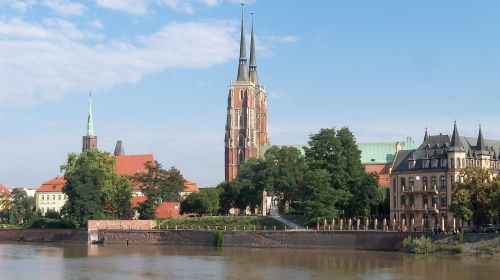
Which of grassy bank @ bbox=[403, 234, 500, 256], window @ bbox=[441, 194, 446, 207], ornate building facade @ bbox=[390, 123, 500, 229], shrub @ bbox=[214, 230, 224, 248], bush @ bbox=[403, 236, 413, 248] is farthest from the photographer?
shrub @ bbox=[214, 230, 224, 248]

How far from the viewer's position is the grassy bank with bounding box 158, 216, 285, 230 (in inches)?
4173

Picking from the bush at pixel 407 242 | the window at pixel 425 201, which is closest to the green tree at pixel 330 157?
the window at pixel 425 201

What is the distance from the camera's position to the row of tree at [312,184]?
100 m

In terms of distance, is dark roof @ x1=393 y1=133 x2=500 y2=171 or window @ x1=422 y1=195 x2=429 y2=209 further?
dark roof @ x1=393 y1=133 x2=500 y2=171

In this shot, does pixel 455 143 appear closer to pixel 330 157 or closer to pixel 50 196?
pixel 330 157

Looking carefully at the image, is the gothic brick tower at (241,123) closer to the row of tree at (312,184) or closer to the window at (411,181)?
the row of tree at (312,184)

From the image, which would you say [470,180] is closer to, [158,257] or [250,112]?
[158,257]

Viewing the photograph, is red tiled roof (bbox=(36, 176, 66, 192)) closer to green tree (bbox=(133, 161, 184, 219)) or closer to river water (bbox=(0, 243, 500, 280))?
green tree (bbox=(133, 161, 184, 219))

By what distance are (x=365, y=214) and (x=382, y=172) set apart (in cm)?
4631

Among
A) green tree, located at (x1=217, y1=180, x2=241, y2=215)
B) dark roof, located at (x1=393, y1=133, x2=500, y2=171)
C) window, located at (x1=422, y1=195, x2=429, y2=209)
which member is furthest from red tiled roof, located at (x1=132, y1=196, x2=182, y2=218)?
window, located at (x1=422, y1=195, x2=429, y2=209)

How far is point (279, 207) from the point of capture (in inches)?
4764

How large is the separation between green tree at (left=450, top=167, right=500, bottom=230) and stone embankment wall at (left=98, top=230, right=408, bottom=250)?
24.7 feet

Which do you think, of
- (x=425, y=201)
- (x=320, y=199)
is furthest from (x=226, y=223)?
(x=425, y=201)

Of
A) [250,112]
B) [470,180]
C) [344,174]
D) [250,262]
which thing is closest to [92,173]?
[344,174]
